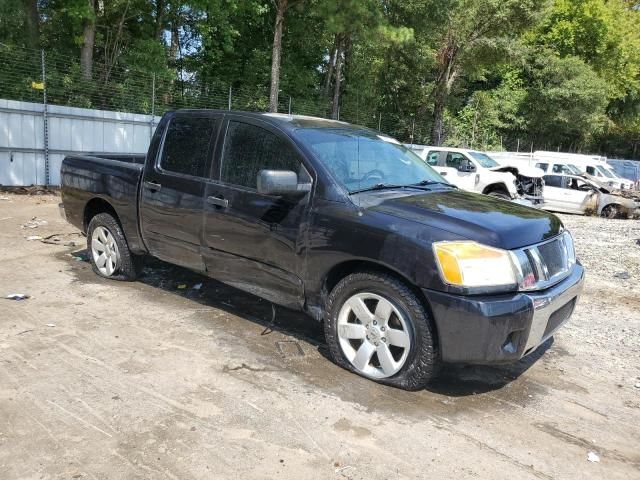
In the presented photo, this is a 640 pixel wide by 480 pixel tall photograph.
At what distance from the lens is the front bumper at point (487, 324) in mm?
3354

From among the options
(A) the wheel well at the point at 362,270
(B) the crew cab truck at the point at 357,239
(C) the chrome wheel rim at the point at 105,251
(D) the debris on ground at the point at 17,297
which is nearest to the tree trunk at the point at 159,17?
(C) the chrome wheel rim at the point at 105,251

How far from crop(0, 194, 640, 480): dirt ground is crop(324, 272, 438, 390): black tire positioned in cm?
13

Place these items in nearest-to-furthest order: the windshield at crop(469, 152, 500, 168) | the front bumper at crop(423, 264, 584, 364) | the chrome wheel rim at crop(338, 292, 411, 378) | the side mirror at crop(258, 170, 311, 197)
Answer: the front bumper at crop(423, 264, 584, 364) < the chrome wheel rim at crop(338, 292, 411, 378) < the side mirror at crop(258, 170, 311, 197) < the windshield at crop(469, 152, 500, 168)

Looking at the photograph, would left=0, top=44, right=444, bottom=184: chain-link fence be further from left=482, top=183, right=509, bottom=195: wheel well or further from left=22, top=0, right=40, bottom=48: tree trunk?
left=482, top=183, right=509, bottom=195: wheel well

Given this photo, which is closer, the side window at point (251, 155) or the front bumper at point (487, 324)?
the front bumper at point (487, 324)

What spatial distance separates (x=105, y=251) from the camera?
6.00 meters

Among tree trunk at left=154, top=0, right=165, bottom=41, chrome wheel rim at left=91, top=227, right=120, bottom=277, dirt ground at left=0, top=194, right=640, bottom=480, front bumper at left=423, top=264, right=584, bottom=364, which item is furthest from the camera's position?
tree trunk at left=154, top=0, right=165, bottom=41

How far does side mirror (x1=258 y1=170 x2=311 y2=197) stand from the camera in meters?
3.86

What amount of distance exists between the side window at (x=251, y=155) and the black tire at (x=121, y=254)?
1726 mm

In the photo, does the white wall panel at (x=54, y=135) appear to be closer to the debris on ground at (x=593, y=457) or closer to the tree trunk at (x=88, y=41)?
the tree trunk at (x=88, y=41)

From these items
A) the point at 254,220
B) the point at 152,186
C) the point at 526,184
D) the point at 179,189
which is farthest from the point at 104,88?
the point at 254,220

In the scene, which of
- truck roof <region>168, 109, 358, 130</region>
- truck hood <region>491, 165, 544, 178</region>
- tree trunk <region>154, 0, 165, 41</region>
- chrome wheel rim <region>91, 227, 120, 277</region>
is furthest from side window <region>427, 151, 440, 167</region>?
chrome wheel rim <region>91, 227, 120, 277</region>

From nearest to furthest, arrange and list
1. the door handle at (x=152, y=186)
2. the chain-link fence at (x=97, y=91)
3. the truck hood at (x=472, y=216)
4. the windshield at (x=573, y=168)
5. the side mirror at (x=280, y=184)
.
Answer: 1. the truck hood at (x=472, y=216)
2. the side mirror at (x=280, y=184)
3. the door handle at (x=152, y=186)
4. the chain-link fence at (x=97, y=91)
5. the windshield at (x=573, y=168)

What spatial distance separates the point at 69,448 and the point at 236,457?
0.88 m
